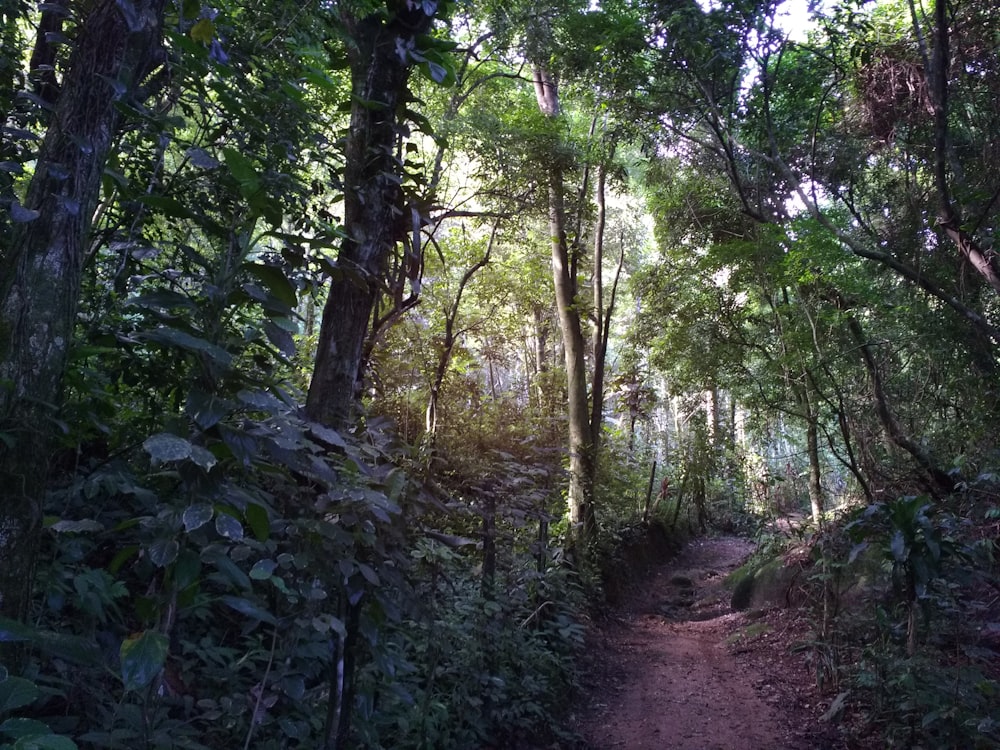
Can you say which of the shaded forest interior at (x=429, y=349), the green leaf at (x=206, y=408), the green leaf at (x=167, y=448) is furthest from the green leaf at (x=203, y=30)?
the green leaf at (x=167, y=448)

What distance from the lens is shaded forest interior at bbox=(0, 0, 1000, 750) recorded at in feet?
5.54

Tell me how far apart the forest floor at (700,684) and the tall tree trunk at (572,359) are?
1.44 meters

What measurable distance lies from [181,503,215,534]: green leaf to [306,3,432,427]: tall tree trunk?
1049 mm

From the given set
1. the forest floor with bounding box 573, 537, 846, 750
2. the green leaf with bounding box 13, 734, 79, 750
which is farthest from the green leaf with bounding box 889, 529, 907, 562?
the green leaf with bounding box 13, 734, 79, 750

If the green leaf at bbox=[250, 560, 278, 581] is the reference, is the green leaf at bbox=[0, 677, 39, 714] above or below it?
below

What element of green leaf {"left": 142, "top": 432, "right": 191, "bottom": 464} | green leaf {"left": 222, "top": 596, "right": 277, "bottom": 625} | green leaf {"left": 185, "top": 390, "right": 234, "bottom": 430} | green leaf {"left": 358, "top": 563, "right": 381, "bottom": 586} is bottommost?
green leaf {"left": 222, "top": 596, "right": 277, "bottom": 625}

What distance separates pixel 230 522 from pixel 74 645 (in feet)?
1.73

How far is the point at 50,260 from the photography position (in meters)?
1.65

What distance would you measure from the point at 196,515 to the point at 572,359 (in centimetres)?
735

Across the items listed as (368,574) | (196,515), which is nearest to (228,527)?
(196,515)

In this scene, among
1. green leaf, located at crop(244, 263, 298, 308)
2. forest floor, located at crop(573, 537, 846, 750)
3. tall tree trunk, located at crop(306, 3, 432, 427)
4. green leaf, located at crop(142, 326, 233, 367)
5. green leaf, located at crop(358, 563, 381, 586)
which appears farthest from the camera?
forest floor, located at crop(573, 537, 846, 750)

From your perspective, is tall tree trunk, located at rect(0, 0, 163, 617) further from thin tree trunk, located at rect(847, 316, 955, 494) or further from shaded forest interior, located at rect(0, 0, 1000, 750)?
thin tree trunk, located at rect(847, 316, 955, 494)

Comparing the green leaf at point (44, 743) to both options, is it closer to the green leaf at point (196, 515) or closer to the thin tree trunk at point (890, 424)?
the green leaf at point (196, 515)

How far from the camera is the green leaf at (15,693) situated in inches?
45.5
